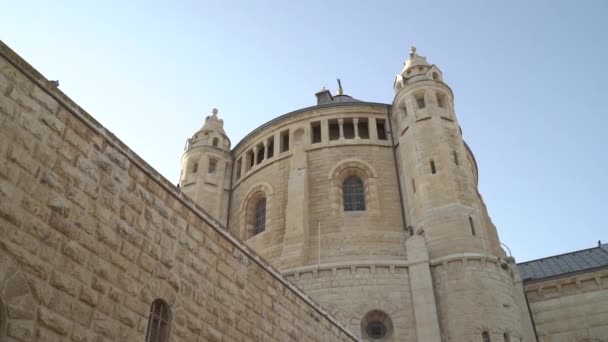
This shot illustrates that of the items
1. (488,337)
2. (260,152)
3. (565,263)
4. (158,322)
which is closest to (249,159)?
(260,152)

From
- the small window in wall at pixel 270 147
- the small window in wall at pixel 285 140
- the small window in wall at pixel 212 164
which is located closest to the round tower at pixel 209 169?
the small window in wall at pixel 212 164

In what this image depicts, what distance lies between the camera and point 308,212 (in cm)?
2125

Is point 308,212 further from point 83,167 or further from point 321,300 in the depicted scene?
point 83,167

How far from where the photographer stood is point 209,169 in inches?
1040

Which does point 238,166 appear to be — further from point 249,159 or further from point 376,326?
point 376,326

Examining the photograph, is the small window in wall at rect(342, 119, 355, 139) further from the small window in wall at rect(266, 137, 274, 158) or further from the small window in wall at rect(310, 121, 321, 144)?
the small window in wall at rect(266, 137, 274, 158)

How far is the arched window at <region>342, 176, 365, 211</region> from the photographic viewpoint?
21.5 m

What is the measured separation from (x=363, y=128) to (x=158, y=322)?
18743mm

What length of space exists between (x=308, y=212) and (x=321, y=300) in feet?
14.3

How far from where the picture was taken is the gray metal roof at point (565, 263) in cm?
2106

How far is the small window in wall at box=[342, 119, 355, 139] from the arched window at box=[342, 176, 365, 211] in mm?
2497

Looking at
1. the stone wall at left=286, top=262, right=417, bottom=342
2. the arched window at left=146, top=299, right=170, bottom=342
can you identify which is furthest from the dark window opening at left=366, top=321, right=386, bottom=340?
the arched window at left=146, top=299, right=170, bottom=342

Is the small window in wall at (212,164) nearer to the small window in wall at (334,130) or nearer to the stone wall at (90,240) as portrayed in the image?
the small window in wall at (334,130)

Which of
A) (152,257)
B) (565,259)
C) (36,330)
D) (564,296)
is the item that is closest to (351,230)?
(564,296)
